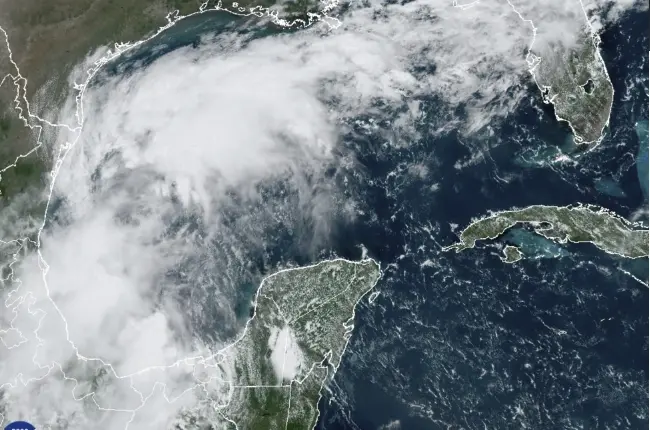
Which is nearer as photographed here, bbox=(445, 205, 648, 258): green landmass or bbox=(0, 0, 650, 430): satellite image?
bbox=(445, 205, 648, 258): green landmass

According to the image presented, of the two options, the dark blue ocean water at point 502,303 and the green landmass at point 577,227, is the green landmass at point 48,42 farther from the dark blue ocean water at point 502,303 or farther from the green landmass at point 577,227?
the green landmass at point 577,227

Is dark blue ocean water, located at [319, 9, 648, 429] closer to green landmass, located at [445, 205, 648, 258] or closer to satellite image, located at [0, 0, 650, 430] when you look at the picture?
satellite image, located at [0, 0, 650, 430]

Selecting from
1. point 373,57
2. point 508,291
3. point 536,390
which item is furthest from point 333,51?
point 536,390

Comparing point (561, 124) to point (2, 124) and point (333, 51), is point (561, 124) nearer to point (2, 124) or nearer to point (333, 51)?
point (333, 51)

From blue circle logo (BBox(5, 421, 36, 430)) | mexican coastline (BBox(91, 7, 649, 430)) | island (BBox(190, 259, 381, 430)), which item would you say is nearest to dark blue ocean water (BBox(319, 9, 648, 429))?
mexican coastline (BBox(91, 7, 649, 430))

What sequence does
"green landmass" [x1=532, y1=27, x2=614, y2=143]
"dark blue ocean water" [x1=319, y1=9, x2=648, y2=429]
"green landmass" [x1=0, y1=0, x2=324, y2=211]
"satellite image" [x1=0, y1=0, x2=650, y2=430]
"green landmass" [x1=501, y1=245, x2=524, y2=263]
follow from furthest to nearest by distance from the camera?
"green landmass" [x1=0, y1=0, x2=324, y2=211]
"green landmass" [x1=532, y1=27, x2=614, y2=143]
"green landmass" [x1=501, y1=245, x2=524, y2=263]
"satellite image" [x1=0, y1=0, x2=650, y2=430]
"dark blue ocean water" [x1=319, y1=9, x2=648, y2=429]

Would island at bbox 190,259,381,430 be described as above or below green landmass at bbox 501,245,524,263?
below

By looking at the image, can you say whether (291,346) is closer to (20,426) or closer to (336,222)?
(336,222)
